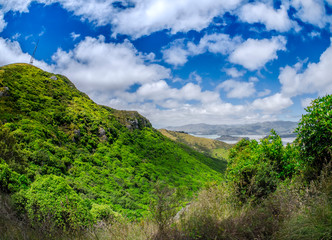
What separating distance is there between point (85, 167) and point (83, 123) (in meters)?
15.1

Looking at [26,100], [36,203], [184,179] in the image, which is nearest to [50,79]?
[26,100]

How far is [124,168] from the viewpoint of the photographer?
40.1m

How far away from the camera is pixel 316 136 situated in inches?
213

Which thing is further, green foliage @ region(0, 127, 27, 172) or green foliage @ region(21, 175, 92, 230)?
green foliage @ region(0, 127, 27, 172)

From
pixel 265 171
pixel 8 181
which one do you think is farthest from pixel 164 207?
pixel 8 181

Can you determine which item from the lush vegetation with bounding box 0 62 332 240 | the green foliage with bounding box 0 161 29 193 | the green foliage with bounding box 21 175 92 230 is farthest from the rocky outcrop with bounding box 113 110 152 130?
the green foliage with bounding box 21 175 92 230

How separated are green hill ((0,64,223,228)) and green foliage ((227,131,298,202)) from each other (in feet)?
9.16

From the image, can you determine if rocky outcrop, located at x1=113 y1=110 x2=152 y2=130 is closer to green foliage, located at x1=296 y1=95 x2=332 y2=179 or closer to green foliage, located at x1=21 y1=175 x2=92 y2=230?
green foliage, located at x1=21 y1=175 x2=92 y2=230

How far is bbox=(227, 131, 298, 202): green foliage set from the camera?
680cm

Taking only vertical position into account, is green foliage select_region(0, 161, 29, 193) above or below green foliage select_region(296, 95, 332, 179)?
below

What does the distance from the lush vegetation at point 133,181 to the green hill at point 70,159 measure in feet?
0.33

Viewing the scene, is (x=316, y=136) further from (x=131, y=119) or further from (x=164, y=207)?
(x=131, y=119)

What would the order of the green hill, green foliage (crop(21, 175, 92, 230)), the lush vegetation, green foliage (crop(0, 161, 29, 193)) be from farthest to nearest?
the green hill → green foliage (crop(0, 161, 29, 193)) → green foliage (crop(21, 175, 92, 230)) → the lush vegetation

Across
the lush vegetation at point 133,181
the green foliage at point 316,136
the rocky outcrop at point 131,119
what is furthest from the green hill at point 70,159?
the green foliage at point 316,136
